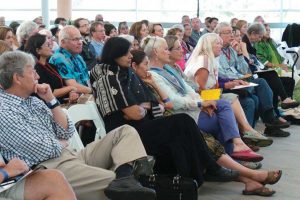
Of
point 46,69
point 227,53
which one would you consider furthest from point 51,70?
point 227,53

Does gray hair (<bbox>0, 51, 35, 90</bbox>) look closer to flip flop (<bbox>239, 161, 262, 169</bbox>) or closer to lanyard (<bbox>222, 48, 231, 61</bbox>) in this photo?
flip flop (<bbox>239, 161, 262, 169</bbox>)

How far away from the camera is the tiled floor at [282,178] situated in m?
3.83

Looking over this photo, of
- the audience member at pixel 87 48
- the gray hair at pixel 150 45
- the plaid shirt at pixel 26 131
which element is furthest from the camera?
the audience member at pixel 87 48

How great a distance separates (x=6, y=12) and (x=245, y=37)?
5452 millimetres

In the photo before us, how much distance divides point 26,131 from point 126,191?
561mm

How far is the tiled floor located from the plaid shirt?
139 centimetres

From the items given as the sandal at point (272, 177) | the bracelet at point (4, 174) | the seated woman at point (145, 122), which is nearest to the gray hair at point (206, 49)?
the seated woman at point (145, 122)

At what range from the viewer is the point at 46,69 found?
4.21 metres

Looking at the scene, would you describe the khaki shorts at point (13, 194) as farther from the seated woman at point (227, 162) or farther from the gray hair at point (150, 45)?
the gray hair at point (150, 45)

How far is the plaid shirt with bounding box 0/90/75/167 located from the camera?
2637mm

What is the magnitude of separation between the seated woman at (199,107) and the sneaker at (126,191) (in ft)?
4.74

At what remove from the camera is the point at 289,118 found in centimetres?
647

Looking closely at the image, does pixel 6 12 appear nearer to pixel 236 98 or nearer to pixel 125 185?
pixel 236 98

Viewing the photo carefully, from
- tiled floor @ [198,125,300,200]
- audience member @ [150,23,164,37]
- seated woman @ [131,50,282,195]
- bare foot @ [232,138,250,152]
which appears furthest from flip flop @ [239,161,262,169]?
audience member @ [150,23,164,37]
